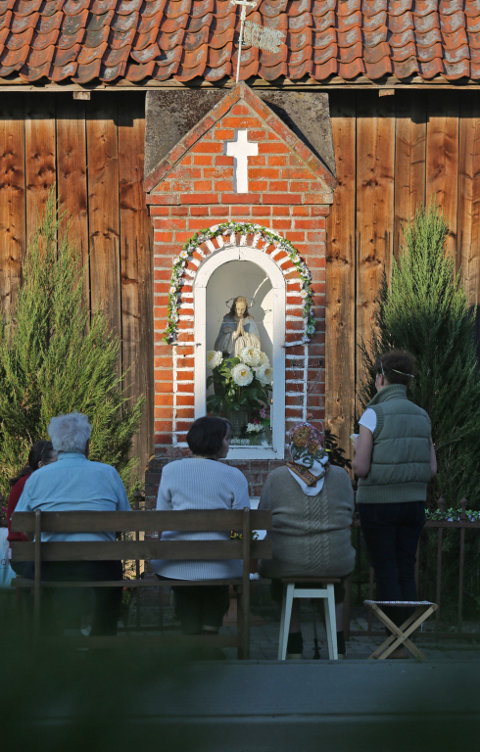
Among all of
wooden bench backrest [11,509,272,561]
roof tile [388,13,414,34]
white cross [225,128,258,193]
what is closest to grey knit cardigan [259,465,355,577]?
wooden bench backrest [11,509,272,561]

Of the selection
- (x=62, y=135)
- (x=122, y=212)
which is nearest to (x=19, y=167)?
(x=62, y=135)

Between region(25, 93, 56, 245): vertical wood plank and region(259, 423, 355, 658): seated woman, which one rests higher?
region(25, 93, 56, 245): vertical wood plank

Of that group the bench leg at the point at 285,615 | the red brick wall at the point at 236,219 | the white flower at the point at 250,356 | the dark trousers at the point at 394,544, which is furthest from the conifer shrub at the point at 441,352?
the bench leg at the point at 285,615

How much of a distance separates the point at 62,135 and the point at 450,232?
3.25m

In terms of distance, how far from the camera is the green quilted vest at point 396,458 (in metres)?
4.50

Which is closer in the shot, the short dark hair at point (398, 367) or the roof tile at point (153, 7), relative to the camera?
the short dark hair at point (398, 367)

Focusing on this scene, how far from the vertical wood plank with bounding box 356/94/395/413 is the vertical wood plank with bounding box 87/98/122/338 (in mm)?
1972

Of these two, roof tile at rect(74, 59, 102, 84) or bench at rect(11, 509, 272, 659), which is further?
roof tile at rect(74, 59, 102, 84)

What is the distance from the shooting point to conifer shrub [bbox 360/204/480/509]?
6.09 m

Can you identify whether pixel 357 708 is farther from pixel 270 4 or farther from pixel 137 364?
pixel 270 4

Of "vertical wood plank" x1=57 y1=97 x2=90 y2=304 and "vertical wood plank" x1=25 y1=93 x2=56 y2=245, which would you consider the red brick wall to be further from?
"vertical wood plank" x1=25 y1=93 x2=56 y2=245

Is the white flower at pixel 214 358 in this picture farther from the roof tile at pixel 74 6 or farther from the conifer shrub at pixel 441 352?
the roof tile at pixel 74 6

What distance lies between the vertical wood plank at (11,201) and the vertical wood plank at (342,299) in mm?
2526

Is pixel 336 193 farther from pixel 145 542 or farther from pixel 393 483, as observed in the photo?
pixel 145 542
